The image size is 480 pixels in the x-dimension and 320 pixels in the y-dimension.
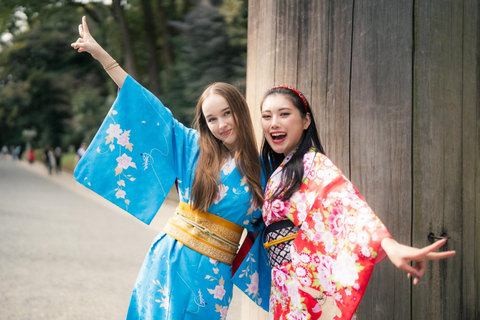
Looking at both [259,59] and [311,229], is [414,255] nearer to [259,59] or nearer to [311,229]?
[311,229]

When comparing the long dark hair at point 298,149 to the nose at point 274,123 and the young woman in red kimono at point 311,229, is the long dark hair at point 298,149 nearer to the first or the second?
the young woman in red kimono at point 311,229

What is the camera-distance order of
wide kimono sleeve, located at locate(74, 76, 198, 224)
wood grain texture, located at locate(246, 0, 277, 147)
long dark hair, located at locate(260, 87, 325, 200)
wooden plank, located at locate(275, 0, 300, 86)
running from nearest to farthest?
long dark hair, located at locate(260, 87, 325, 200)
wide kimono sleeve, located at locate(74, 76, 198, 224)
wooden plank, located at locate(275, 0, 300, 86)
wood grain texture, located at locate(246, 0, 277, 147)

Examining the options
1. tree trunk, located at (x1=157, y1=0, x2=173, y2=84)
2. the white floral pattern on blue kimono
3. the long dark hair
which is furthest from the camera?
tree trunk, located at (x1=157, y1=0, x2=173, y2=84)

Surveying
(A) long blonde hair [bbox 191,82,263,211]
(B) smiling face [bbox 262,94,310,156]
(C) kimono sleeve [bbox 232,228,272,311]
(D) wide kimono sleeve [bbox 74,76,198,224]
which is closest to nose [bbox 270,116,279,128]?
(B) smiling face [bbox 262,94,310,156]

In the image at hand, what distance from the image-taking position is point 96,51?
6.95ft

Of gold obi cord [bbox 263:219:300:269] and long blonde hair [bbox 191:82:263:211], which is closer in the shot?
gold obi cord [bbox 263:219:300:269]

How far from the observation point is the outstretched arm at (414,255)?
1.37 metres

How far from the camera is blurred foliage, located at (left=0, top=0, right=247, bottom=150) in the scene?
12.2 m

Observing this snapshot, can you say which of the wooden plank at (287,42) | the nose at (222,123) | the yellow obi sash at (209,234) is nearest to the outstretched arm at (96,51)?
the nose at (222,123)

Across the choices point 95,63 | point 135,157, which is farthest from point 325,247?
point 95,63

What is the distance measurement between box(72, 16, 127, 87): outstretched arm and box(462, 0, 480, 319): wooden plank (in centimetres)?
176

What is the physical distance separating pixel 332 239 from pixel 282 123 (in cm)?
57

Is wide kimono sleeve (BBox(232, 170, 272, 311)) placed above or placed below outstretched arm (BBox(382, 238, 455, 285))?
below

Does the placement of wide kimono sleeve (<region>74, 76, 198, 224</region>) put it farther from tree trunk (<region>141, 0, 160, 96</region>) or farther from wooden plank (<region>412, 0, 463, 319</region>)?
tree trunk (<region>141, 0, 160, 96</region>)
